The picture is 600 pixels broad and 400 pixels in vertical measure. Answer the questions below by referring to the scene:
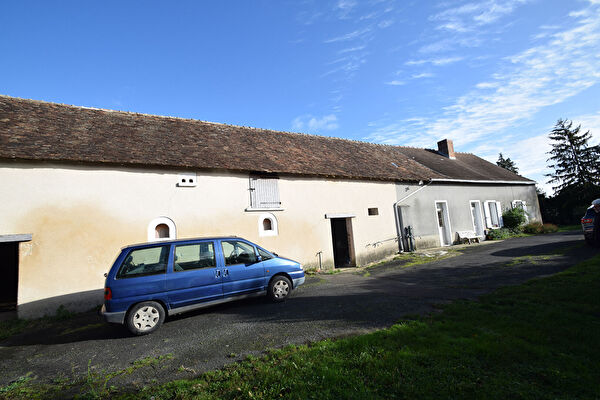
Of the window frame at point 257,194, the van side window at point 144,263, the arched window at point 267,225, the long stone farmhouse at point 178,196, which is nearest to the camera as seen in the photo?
the van side window at point 144,263

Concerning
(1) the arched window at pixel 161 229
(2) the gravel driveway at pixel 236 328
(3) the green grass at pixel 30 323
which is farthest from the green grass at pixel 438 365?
(1) the arched window at pixel 161 229

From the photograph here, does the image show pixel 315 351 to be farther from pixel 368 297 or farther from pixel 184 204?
pixel 184 204

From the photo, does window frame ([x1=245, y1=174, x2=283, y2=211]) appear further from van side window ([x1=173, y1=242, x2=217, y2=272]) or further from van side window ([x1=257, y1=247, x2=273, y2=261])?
van side window ([x1=173, y1=242, x2=217, y2=272])

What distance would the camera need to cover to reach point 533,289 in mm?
6078

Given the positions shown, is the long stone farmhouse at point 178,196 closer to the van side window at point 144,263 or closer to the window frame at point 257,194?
the window frame at point 257,194

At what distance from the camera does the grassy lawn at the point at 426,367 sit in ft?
9.45

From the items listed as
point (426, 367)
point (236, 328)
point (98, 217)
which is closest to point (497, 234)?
point (426, 367)

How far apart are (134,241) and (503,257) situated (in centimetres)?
1263

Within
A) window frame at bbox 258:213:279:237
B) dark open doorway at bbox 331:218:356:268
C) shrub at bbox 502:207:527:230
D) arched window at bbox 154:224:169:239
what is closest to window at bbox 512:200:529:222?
shrub at bbox 502:207:527:230

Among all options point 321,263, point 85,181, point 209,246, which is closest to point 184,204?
point 85,181

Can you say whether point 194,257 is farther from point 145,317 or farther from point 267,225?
point 267,225

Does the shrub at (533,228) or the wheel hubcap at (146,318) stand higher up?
the shrub at (533,228)

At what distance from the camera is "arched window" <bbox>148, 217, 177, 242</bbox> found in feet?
28.0

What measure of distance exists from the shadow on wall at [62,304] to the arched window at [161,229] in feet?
6.39
